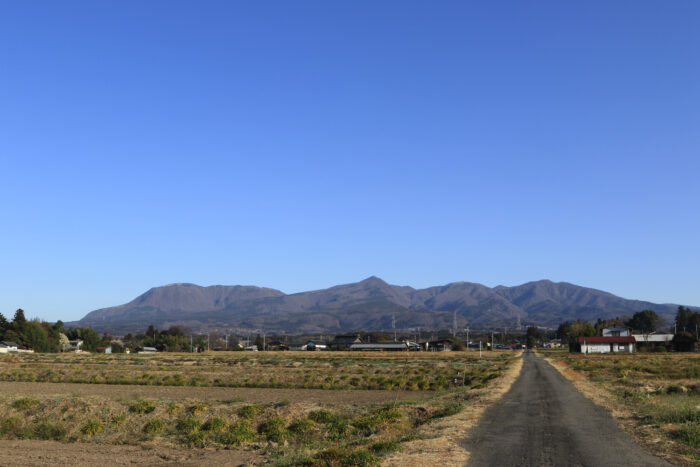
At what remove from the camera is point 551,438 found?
21859 millimetres

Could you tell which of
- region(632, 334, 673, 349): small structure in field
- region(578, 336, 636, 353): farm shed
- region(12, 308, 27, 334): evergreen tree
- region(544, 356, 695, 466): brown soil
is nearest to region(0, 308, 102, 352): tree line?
region(12, 308, 27, 334): evergreen tree

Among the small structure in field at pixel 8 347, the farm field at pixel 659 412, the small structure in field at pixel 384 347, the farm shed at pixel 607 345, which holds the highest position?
the farm field at pixel 659 412

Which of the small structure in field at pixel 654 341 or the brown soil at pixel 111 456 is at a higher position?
the brown soil at pixel 111 456

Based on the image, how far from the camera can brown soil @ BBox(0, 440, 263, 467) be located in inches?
871

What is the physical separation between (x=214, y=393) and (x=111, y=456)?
22587 millimetres

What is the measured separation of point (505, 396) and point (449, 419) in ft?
38.8

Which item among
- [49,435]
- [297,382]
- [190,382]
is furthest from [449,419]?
[190,382]

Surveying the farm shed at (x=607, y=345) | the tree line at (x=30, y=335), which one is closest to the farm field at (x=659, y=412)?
the farm shed at (x=607, y=345)

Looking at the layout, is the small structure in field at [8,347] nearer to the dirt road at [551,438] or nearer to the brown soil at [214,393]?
the brown soil at [214,393]

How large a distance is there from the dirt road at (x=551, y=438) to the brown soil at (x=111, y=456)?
8.61 m

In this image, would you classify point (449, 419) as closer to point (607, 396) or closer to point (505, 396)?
point (505, 396)

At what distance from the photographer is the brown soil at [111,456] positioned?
72.6 ft

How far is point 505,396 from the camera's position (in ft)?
123

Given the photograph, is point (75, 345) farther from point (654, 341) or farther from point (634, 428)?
point (634, 428)
